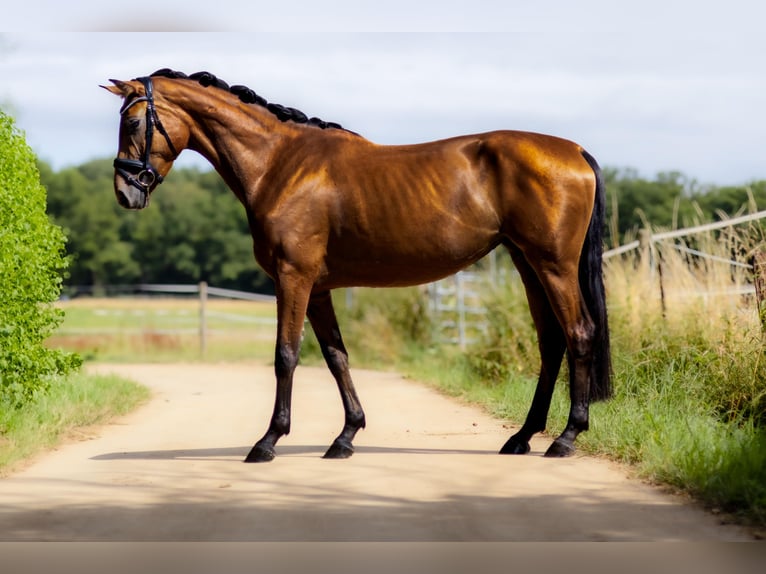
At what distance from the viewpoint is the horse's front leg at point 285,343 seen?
691 cm

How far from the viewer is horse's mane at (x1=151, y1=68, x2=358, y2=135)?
294 inches

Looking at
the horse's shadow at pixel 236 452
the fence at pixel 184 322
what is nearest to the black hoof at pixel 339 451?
the horse's shadow at pixel 236 452

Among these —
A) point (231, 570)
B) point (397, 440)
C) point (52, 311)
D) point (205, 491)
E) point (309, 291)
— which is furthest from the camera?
point (52, 311)

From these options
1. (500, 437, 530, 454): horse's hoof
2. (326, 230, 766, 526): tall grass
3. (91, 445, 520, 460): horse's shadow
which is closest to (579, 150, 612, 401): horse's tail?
(326, 230, 766, 526): tall grass

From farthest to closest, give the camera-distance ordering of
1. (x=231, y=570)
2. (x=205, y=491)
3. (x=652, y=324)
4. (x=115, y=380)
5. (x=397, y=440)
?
1. (x=115, y=380)
2. (x=652, y=324)
3. (x=397, y=440)
4. (x=205, y=491)
5. (x=231, y=570)

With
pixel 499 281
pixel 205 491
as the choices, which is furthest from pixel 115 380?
pixel 205 491

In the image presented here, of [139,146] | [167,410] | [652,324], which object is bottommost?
[167,410]

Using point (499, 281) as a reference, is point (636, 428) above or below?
below

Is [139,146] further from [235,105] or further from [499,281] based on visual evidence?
[499,281]

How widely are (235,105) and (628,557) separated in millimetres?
4386

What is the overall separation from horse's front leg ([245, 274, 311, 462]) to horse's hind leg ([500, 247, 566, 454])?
151 cm

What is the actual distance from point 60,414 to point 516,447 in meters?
3.98

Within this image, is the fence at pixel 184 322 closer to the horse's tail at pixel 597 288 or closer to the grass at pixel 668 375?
the grass at pixel 668 375

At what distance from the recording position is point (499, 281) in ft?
43.0
